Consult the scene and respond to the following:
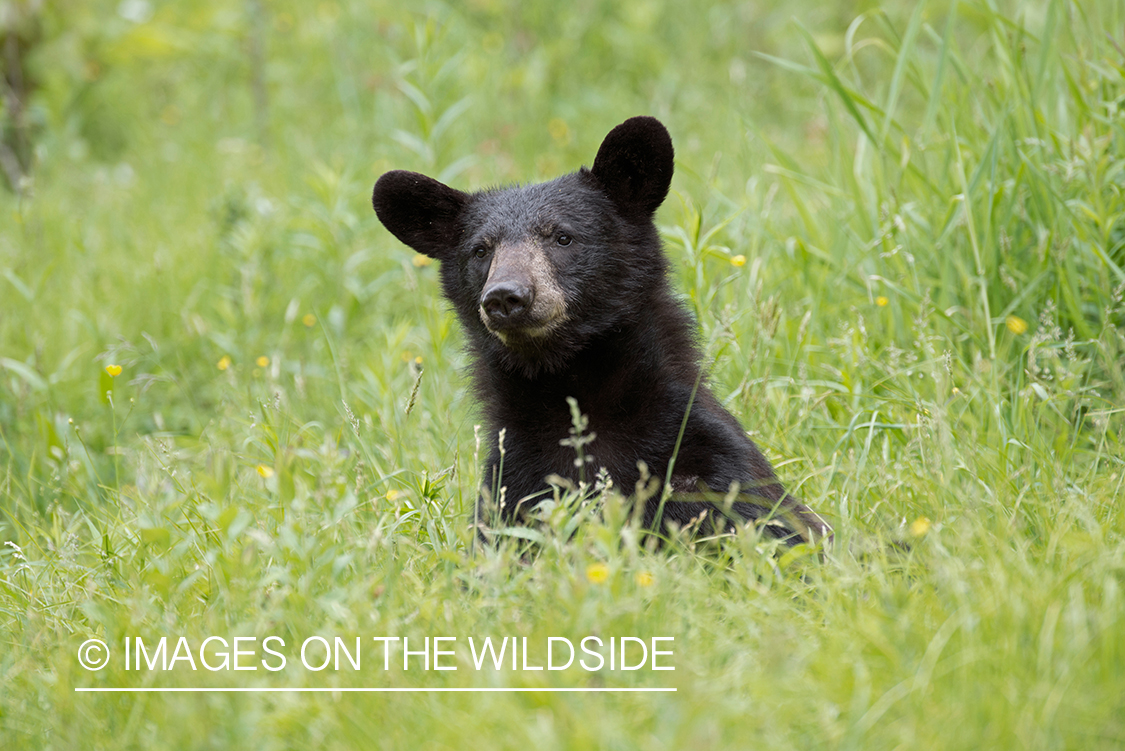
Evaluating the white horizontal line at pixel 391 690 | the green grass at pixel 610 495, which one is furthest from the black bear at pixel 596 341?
the white horizontal line at pixel 391 690

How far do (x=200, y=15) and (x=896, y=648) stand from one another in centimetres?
930

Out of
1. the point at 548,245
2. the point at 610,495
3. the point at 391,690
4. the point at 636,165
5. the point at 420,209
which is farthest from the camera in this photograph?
the point at 420,209

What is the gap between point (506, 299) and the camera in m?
3.31

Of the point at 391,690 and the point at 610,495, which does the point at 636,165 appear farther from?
the point at 391,690

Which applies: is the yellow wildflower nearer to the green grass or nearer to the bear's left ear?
the green grass

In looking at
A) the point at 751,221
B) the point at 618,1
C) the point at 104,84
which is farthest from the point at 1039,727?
the point at 104,84

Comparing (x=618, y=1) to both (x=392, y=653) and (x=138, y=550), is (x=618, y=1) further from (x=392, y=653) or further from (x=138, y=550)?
(x=392, y=653)

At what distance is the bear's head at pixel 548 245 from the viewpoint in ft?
11.2

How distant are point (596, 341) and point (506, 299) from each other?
0.38 metres

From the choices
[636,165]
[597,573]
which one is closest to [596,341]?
[636,165]

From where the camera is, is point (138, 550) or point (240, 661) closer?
point (240, 661)

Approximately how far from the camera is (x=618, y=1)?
9008 mm

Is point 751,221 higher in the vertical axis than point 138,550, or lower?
higher

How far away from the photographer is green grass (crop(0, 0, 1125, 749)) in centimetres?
217
